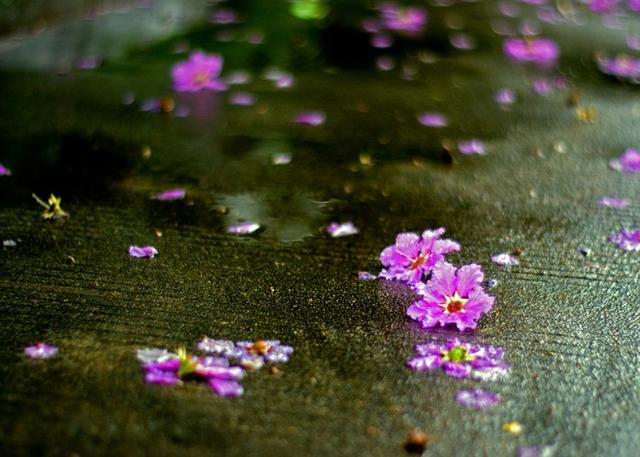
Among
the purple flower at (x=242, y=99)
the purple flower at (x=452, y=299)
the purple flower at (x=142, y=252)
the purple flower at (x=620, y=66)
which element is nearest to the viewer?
the purple flower at (x=452, y=299)

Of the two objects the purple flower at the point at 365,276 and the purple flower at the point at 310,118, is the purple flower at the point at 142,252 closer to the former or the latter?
the purple flower at the point at 365,276

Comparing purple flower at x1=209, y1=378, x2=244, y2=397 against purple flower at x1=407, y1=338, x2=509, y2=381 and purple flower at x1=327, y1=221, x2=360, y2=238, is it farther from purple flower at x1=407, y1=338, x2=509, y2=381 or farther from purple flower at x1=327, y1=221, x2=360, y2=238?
purple flower at x1=327, y1=221, x2=360, y2=238

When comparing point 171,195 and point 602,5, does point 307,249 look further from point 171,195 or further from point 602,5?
point 602,5

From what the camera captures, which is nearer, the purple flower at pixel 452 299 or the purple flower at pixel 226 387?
the purple flower at pixel 226 387

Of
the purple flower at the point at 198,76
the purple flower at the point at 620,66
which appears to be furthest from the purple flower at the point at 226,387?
the purple flower at the point at 620,66

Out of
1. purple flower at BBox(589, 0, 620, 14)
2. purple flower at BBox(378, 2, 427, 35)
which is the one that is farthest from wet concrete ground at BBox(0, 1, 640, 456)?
purple flower at BBox(589, 0, 620, 14)

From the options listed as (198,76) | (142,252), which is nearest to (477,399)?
(142,252)

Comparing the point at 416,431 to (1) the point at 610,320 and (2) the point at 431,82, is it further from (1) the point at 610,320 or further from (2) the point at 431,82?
(2) the point at 431,82

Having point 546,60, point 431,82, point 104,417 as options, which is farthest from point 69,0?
point 104,417
